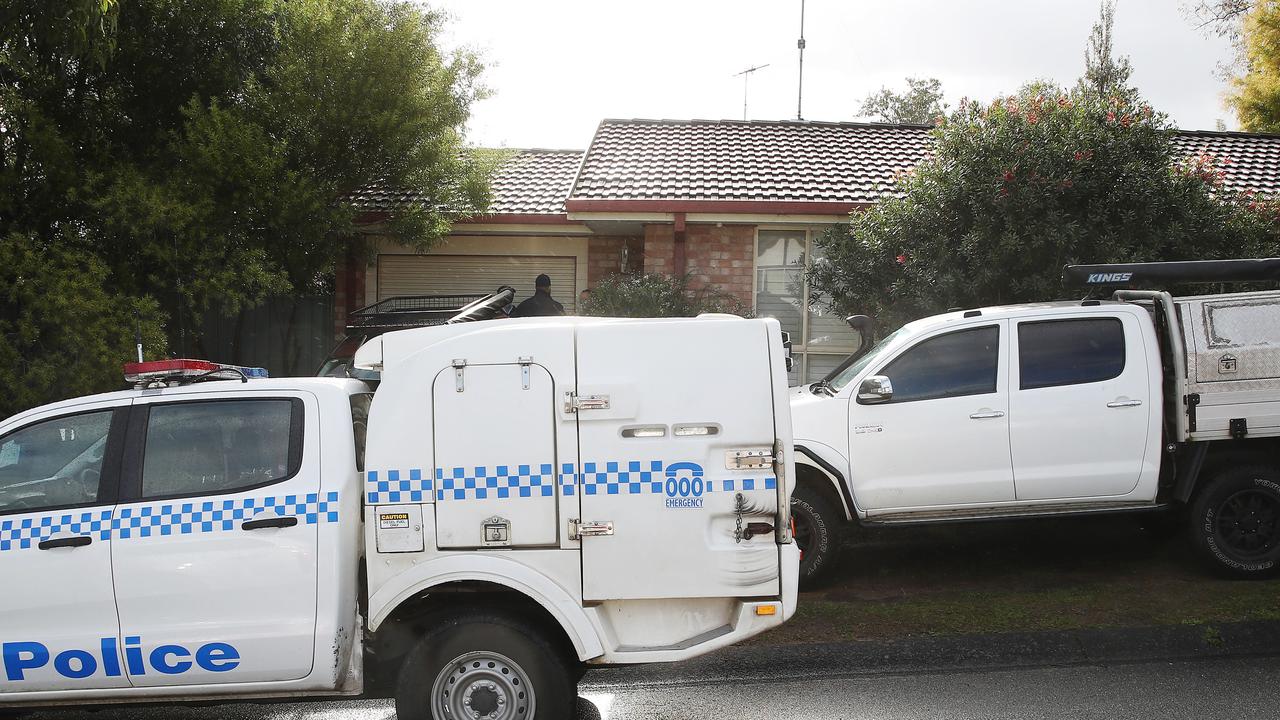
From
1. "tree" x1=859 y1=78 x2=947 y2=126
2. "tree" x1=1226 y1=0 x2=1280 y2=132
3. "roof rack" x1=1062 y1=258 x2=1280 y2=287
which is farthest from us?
"tree" x1=859 y1=78 x2=947 y2=126

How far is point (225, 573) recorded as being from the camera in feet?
14.1

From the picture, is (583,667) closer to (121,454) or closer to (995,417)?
(121,454)

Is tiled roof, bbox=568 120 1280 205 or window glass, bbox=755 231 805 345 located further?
window glass, bbox=755 231 805 345

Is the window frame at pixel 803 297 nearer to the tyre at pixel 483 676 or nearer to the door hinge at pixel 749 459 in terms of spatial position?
the door hinge at pixel 749 459

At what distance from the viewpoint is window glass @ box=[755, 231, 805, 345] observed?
12.5 meters

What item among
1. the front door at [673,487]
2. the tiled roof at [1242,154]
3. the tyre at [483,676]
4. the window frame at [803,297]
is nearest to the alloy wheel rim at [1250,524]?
the front door at [673,487]

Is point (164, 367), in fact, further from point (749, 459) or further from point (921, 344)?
point (921, 344)

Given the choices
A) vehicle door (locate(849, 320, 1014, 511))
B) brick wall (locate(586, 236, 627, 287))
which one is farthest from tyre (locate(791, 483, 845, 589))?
brick wall (locate(586, 236, 627, 287))

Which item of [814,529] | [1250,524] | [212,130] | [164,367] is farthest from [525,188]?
[1250,524]

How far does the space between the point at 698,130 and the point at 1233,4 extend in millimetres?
8817

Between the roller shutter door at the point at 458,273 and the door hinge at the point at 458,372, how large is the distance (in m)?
9.49

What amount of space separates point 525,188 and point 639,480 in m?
10.3

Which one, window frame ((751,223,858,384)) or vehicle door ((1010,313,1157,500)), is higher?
window frame ((751,223,858,384))

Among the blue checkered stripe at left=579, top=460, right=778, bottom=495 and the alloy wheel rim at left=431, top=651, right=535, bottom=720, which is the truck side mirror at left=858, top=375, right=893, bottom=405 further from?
the alloy wheel rim at left=431, top=651, right=535, bottom=720
